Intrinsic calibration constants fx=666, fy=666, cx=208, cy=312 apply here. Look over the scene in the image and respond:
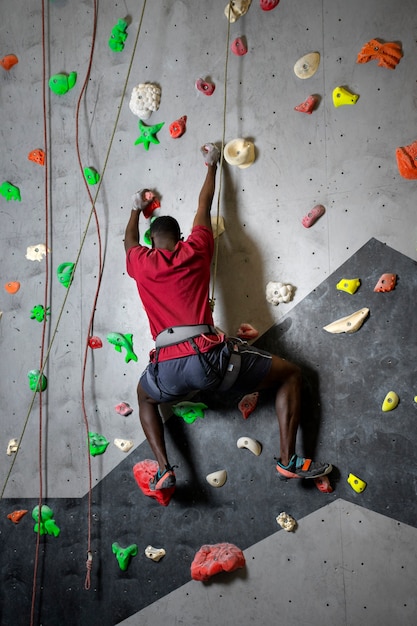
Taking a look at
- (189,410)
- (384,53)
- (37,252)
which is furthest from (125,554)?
(384,53)

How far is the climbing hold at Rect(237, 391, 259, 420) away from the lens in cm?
292

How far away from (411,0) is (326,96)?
19.5 inches

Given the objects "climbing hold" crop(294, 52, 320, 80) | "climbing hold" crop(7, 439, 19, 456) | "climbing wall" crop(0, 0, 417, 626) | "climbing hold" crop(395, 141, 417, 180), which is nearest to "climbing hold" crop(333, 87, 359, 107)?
"climbing wall" crop(0, 0, 417, 626)

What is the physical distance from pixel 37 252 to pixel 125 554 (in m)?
1.57

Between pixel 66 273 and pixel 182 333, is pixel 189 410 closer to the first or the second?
pixel 182 333

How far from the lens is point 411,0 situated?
2.72 m

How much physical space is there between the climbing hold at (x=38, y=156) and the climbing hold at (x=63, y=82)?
0.32 metres

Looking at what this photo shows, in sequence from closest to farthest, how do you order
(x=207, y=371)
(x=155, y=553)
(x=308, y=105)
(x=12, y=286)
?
(x=207, y=371), (x=308, y=105), (x=155, y=553), (x=12, y=286)

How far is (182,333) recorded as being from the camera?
8.80 ft

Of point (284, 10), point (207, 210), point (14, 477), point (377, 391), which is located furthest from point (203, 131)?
point (14, 477)

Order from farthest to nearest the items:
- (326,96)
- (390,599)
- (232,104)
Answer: (232,104) → (326,96) → (390,599)

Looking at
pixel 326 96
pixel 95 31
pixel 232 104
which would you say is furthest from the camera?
pixel 95 31

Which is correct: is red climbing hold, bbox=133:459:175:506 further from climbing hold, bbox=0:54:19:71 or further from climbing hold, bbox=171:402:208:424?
climbing hold, bbox=0:54:19:71

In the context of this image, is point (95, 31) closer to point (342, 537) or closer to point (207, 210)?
point (207, 210)
